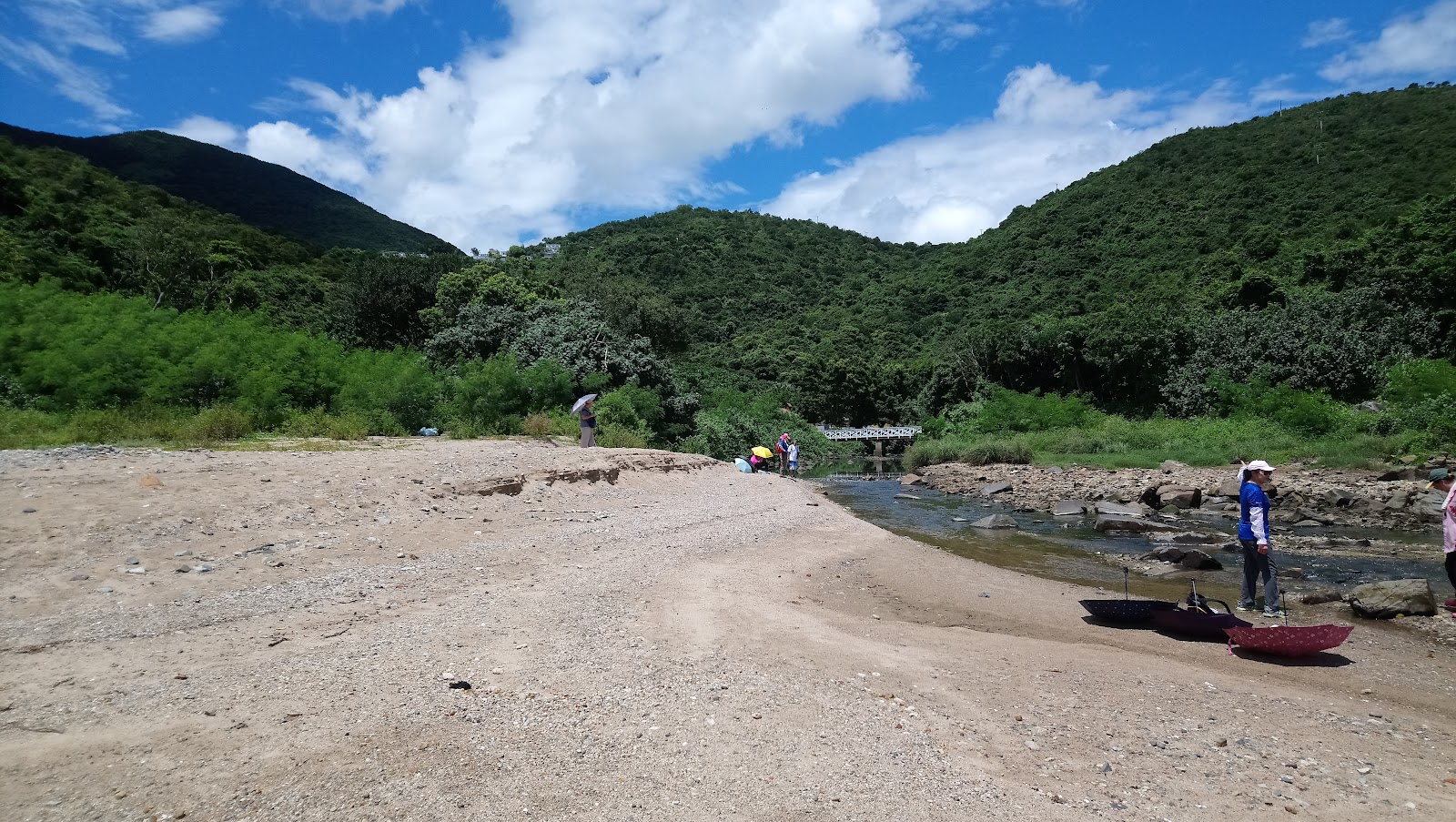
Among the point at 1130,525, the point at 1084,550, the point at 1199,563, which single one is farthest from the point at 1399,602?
the point at 1130,525

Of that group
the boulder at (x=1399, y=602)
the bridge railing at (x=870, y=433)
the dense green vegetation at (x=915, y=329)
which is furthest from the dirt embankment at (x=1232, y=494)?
the bridge railing at (x=870, y=433)

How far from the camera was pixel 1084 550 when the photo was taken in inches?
653

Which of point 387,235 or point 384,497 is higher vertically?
point 387,235

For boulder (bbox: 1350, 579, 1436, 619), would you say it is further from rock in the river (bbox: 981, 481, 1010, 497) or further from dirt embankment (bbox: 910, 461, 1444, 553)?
rock in the river (bbox: 981, 481, 1010, 497)

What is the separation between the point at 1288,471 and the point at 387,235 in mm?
118464

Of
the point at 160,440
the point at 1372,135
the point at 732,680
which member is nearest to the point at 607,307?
the point at 160,440

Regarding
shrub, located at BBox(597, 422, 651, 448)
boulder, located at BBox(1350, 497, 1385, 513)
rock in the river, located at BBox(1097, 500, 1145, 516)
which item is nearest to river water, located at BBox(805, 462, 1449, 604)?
rock in the river, located at BBox(1097, 500, 1145, 516)

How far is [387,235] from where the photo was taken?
114 m

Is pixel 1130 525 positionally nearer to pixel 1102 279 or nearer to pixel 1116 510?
pixel 1116 510

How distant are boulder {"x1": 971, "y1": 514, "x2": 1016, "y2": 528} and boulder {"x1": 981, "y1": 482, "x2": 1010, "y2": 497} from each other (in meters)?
8.49

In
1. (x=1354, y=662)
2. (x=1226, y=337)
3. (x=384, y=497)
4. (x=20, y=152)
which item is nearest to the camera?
(x=1354, y=662)

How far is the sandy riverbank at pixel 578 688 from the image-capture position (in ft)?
15.0

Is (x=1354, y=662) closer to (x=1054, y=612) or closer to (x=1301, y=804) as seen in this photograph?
(x=1054, y=612)

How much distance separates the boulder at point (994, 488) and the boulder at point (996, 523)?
849 centimetres
